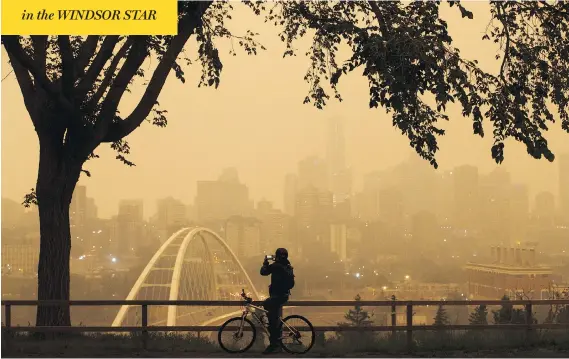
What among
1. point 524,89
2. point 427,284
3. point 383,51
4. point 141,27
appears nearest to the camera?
point 383,51

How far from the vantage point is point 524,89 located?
653 inches

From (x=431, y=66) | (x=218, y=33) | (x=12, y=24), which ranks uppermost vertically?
(x=218, y=33)

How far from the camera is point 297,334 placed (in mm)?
13977

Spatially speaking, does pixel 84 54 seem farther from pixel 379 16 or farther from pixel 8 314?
pixel 379 16

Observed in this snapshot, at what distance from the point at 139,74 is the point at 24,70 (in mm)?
3945

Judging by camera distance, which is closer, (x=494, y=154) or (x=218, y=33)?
(x=494, y=154)

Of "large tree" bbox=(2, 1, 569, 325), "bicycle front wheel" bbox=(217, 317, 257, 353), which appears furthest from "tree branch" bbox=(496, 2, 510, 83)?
"bicycle front wheel" bbox=(217, 317, 257, 353)

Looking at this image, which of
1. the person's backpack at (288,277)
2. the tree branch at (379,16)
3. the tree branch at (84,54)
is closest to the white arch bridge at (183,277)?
the tree branch at (84,54)

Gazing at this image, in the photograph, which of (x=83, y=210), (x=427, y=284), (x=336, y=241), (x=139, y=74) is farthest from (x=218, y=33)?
(x=336, y=241)

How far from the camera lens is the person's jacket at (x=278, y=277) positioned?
13537 mm

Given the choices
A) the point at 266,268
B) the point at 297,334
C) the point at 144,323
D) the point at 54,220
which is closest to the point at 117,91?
the point at 54,220

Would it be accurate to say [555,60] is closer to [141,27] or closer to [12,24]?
[141,27]

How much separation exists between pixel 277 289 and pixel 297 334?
0.93m

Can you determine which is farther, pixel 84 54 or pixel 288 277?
pixel 84 54
